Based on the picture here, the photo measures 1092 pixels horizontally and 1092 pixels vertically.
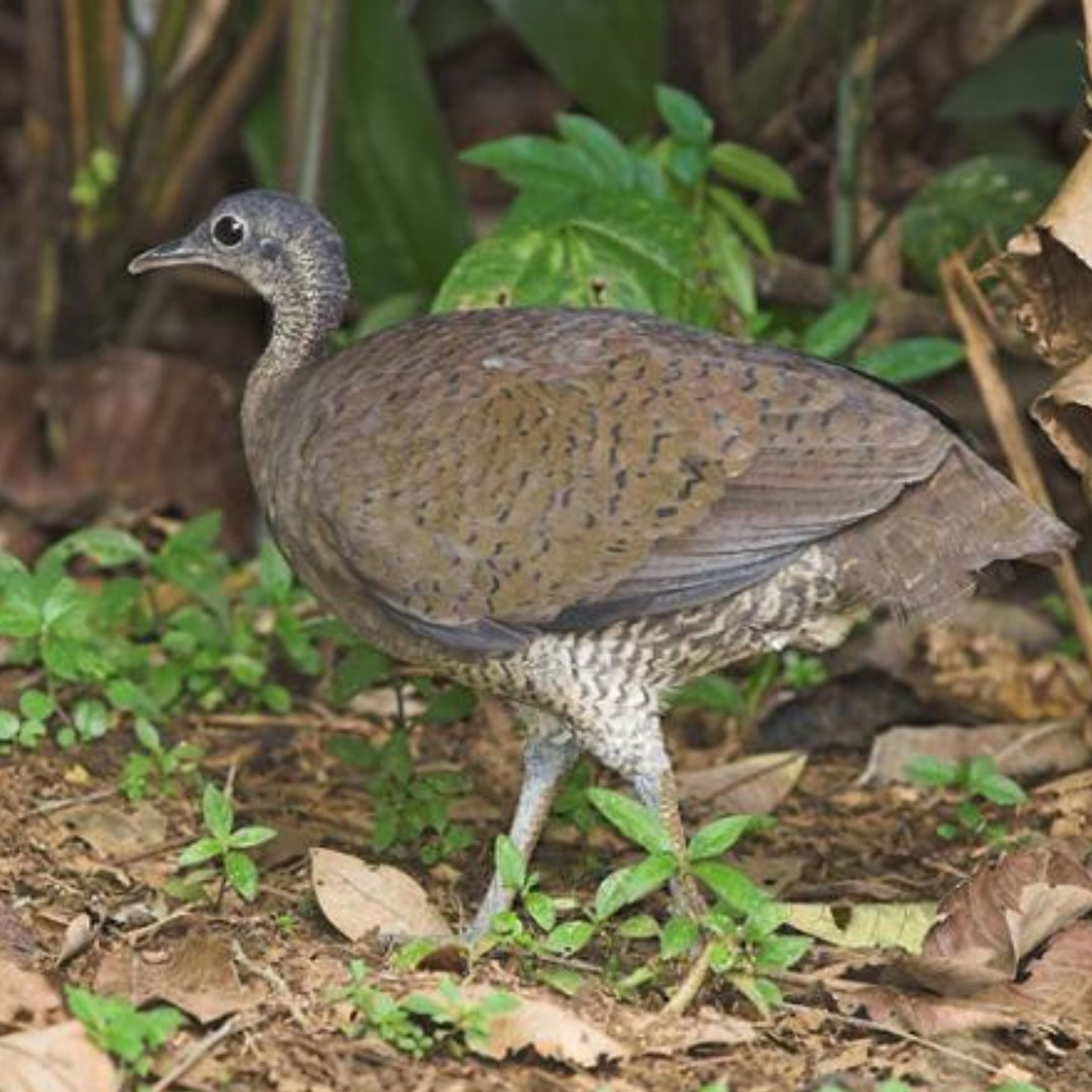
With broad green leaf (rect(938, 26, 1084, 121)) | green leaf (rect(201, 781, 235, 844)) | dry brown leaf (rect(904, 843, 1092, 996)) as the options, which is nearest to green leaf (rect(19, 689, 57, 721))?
green leaf (rect(201, 781, 235, 844))

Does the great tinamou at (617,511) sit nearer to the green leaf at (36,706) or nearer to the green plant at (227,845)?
the green plant at (227,845)

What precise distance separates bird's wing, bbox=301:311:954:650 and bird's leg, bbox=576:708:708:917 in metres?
0.23

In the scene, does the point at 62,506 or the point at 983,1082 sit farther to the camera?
the point at 62,506

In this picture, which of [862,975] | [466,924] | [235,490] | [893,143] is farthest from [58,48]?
[862,975]

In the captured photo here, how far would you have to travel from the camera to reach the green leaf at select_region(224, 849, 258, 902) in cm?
464

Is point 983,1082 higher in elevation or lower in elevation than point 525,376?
lower

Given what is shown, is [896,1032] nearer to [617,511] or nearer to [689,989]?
[689,989]

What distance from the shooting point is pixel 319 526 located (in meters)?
4.78

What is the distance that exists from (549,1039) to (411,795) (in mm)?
1156

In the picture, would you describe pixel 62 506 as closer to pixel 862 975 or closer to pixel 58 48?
pixel 58 48

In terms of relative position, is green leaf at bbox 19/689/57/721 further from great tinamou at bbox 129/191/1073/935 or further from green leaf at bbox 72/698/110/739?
great tinamou at bbox 129/191/1073/935

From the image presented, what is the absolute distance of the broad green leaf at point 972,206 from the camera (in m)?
6.61

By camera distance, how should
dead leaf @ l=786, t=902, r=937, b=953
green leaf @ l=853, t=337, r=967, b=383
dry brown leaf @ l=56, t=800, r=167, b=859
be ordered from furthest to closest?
green leaf @ l=853, t=337, r=967, b=383, dry brown leaf @ l=56, t=800, r=167, b=859, dead leaf @ l=786, t=902, r=937, b=953

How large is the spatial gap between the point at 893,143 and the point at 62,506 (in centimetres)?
256
